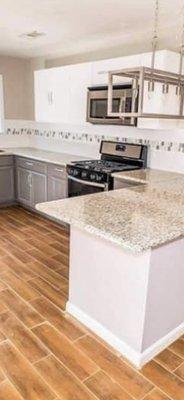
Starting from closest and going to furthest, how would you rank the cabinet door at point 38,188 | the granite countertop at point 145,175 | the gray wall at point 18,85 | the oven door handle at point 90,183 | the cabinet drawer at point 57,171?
the granite countertop at point 145,175 < the oven door handle at point 90,183 < the cabinet drawer at point 57,171 < the cabinet door at point 38,188 < the gray wall at point 18,85

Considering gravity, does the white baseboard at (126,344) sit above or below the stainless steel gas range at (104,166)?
below

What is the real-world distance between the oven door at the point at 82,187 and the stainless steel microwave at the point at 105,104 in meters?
0.70

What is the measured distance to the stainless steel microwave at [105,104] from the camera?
3.21 meters

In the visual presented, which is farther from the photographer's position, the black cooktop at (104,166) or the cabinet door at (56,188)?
the cabinet door at (56,188)

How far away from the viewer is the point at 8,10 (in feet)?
9.02

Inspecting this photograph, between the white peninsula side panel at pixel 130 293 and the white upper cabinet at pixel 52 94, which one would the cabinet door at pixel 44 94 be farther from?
the white peninsula side panel at pixel 130 293

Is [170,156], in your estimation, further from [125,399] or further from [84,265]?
[125,399]

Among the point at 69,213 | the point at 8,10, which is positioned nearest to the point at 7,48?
the point at 8,10

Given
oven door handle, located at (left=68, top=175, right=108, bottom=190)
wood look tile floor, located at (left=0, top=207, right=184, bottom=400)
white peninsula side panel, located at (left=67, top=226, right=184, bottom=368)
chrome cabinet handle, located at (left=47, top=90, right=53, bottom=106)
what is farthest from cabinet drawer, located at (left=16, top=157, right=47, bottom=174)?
white peninsula side panel, located at (left=67, top=226, right=184, bottom=368)

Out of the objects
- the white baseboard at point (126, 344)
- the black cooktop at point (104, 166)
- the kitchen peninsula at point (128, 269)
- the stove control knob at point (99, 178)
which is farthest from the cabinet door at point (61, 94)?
the white baseboard at point (126, 344)

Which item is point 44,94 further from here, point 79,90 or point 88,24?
point 88,24

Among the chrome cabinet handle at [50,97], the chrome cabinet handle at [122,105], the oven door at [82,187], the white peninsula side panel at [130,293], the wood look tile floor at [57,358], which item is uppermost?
the chrome cabinet handle at [50,97]

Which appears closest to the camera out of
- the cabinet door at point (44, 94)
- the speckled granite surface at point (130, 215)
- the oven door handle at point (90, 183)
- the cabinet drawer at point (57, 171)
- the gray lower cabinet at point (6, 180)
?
the speckled granite surface at point (130, 215)

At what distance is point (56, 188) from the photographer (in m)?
4.33
